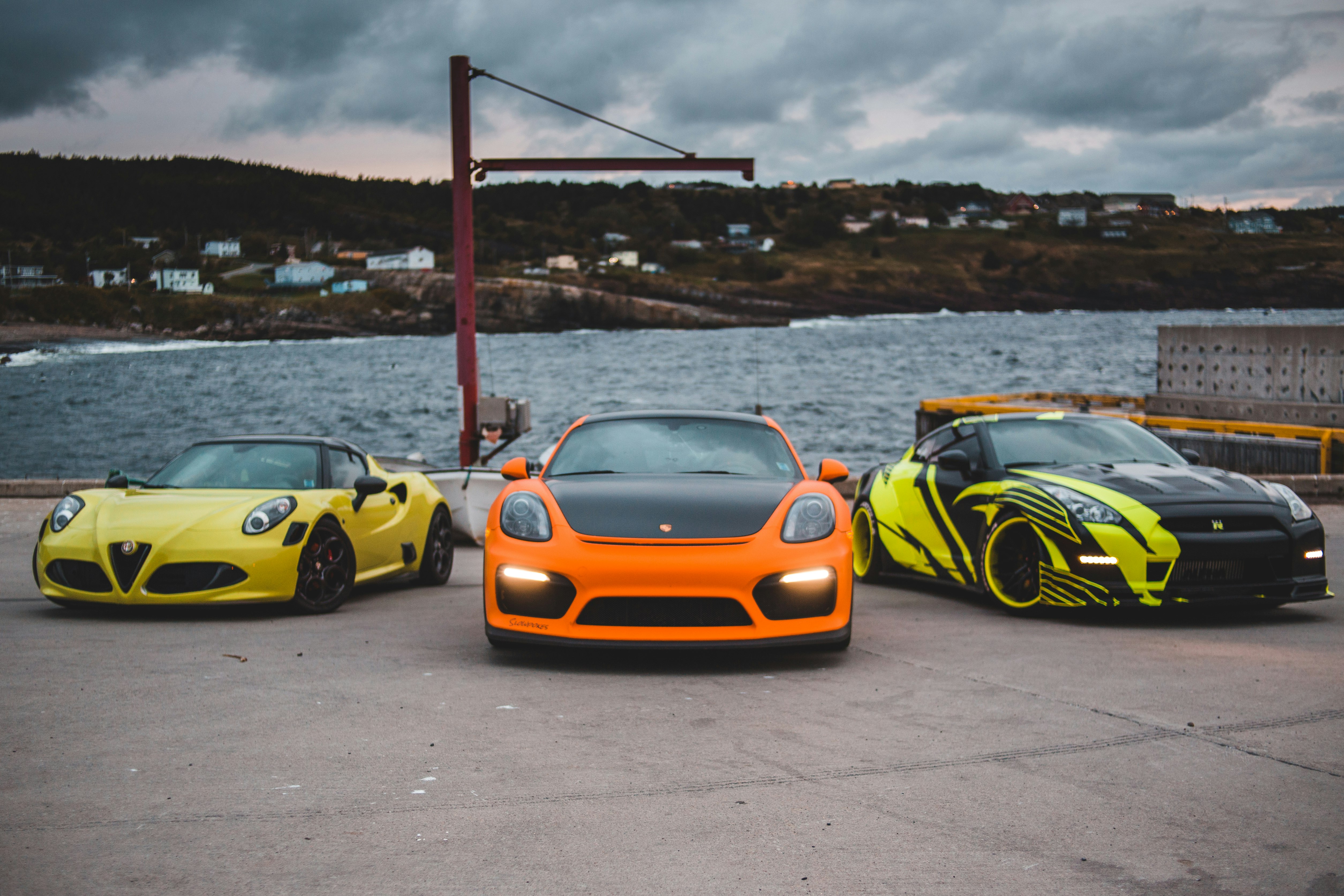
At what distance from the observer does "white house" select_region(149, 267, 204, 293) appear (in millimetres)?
108562

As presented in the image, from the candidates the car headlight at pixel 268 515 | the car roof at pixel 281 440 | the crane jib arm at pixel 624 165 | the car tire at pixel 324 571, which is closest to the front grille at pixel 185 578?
the car headlight at pixel 268 515

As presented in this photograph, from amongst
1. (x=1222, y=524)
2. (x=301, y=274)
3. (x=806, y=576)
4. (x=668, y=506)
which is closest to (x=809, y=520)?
(x=806, y=576)

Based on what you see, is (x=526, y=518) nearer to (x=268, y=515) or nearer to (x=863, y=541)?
(x=268, y=515)

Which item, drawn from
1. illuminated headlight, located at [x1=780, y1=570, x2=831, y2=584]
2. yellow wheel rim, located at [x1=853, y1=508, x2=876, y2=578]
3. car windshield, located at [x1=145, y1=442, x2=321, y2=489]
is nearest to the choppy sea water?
car windshield, located at [x1=145, y1=442, x2=321, y2=489]

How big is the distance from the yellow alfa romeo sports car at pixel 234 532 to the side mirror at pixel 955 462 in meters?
4.12

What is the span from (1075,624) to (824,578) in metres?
2.44

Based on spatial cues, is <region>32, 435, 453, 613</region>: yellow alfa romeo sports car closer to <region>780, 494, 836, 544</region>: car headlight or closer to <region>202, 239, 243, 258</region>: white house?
<region>780, 494, 836, 544</region>: car headlight

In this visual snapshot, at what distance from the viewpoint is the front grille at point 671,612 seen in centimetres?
605

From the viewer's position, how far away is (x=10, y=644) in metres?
6.79

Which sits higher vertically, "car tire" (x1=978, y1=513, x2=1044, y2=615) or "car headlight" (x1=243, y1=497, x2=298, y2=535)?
"car headlight" (x1=243, y1=497, x2=298, y2=535)

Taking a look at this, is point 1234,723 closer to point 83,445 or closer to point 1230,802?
point 1230,802

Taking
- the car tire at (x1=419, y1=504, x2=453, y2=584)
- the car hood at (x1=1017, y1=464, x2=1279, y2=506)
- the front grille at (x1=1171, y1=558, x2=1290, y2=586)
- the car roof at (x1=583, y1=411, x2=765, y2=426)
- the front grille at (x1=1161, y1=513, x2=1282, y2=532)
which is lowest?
the car tire at (x1=419, y1=504, x2=453, y2=584)

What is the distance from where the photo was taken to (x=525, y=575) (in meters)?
6.21

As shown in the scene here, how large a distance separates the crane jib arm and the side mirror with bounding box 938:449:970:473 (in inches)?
365
